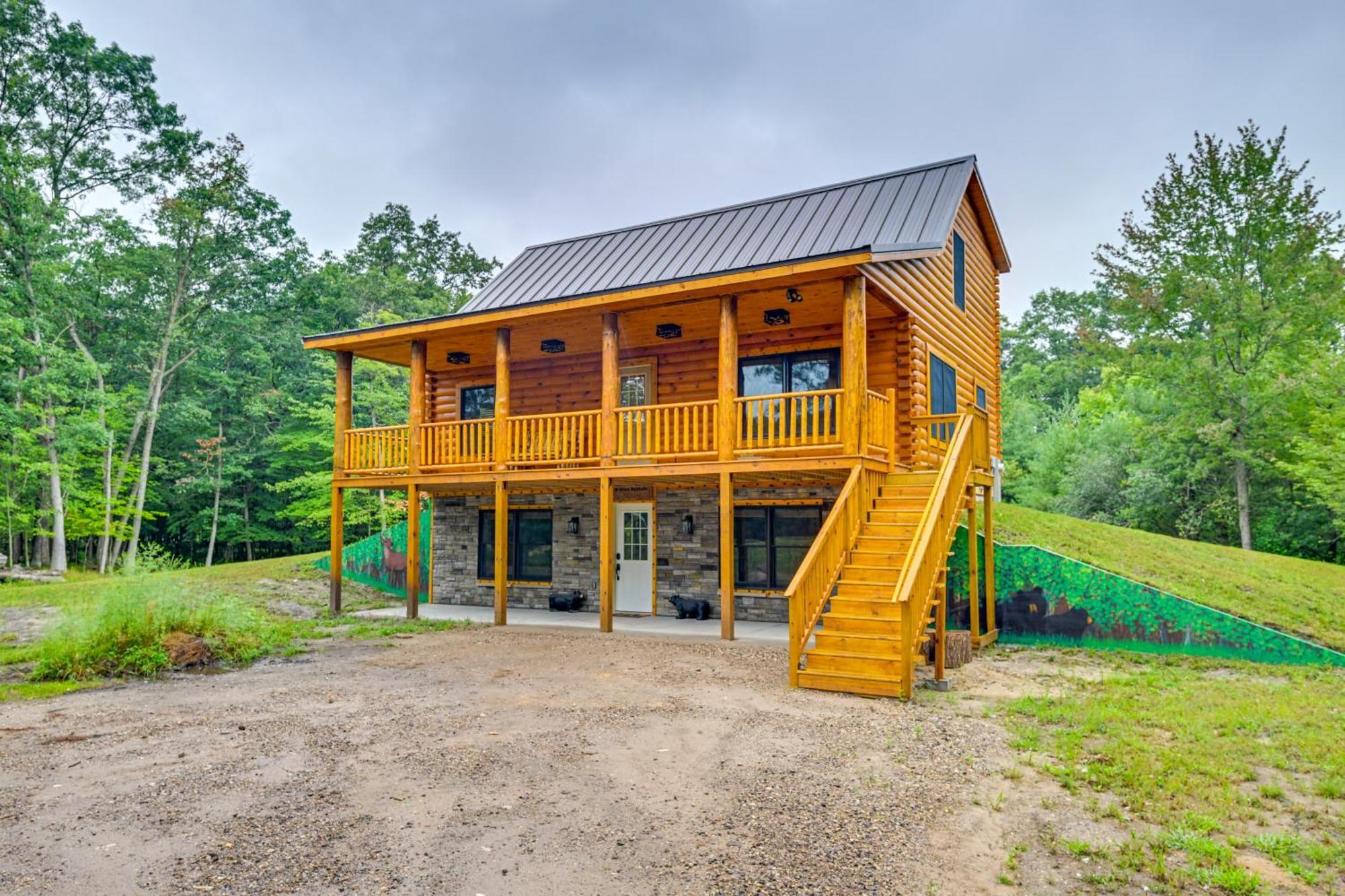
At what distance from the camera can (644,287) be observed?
10.8m

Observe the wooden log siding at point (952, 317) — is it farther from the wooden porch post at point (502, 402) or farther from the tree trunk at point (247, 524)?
the tree trunk at point (247, 524)

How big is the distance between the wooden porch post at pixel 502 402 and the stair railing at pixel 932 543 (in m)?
6.59

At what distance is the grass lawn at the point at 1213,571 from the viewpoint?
32.9ft

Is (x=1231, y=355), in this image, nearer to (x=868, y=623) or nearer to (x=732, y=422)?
(x=732, y=422)

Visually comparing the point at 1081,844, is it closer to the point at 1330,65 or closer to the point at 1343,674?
the point at 1343,674

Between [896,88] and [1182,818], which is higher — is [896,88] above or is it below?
above

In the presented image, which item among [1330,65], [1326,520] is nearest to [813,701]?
[1326,520]

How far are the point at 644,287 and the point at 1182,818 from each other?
849cm

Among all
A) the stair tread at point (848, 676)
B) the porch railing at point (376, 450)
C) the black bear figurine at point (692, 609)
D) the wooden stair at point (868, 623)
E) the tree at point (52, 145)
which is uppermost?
the tree at point (52, 145)

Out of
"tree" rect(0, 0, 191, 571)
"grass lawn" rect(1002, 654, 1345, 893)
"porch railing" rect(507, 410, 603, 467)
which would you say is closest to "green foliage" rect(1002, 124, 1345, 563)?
"grass lawn" rect(1002, 654, 1345, 893)

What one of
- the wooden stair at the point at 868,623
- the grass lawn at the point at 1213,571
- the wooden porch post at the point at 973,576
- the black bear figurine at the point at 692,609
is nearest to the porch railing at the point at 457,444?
the black bear figurine at the point at 692,609

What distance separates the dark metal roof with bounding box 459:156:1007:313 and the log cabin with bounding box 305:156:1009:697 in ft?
0.19

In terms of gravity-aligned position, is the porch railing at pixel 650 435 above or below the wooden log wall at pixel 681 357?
below

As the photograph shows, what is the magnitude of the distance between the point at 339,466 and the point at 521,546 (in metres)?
3.65
